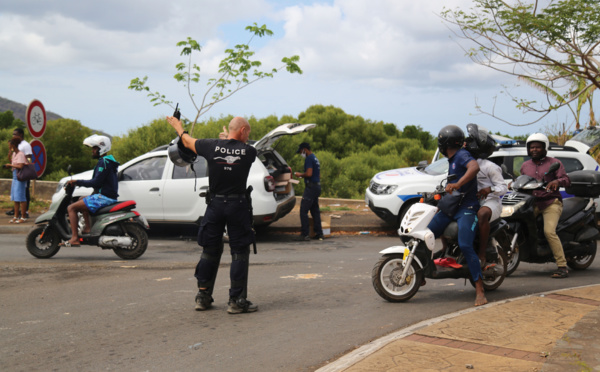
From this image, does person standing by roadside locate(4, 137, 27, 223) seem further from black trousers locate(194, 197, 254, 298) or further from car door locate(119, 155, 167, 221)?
black trousers locate(194, 197, 254, 298)

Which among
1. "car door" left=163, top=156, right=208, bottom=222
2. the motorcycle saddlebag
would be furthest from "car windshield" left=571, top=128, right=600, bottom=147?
"car door" left=163, top=156, right=208, bottom=222

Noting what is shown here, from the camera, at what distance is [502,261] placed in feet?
25.5

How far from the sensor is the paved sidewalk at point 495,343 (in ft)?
16.0

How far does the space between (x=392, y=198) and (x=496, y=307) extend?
668cm

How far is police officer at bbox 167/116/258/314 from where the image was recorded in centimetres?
665

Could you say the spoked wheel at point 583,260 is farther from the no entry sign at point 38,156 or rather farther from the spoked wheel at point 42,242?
the no entry sign at point 38,156

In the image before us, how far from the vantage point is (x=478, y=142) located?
24.1 ft

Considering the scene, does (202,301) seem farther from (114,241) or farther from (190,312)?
(114,241)

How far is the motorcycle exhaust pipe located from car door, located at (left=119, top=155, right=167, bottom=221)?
8.60 feet

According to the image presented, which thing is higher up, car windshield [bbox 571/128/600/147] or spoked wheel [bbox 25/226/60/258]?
car windshield [bbox 571/128/600/147]

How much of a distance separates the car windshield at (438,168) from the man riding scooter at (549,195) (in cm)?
437

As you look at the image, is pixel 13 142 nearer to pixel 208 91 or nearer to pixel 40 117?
pixel 40 117

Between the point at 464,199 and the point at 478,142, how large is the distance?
2.10ft

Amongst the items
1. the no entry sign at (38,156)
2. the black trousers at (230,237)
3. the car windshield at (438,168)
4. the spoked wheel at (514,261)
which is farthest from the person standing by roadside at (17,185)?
the spoked wheel at (514,261)
